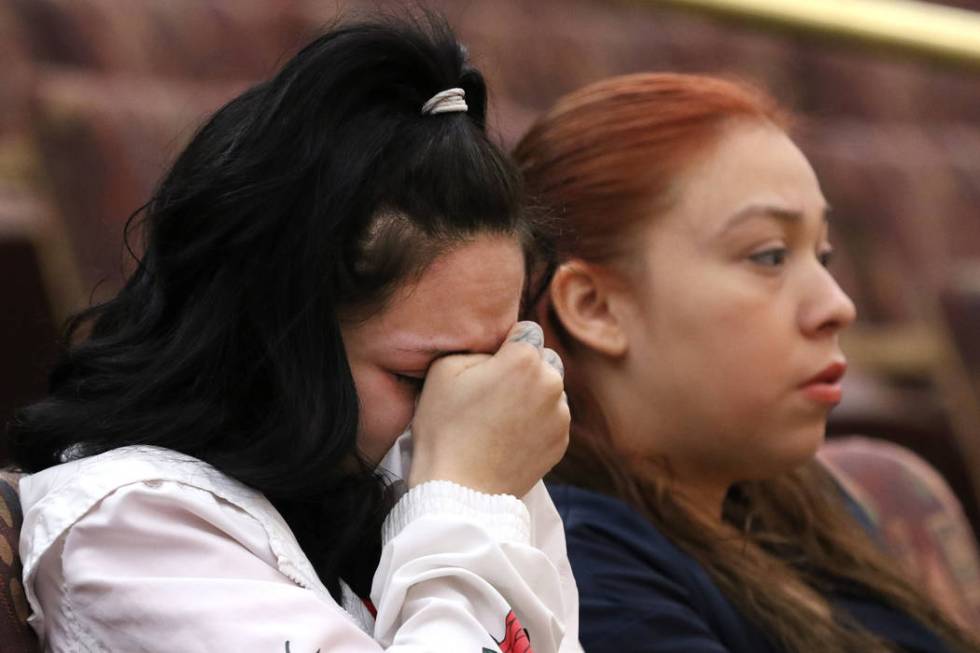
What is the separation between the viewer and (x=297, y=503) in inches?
29.5

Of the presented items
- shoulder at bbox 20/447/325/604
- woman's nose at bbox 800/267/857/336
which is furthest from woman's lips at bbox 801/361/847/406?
shoulder at bbox 20/447/325/604

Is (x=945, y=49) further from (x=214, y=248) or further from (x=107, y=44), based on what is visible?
(x=214, y=248)

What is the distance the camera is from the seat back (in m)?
0.69

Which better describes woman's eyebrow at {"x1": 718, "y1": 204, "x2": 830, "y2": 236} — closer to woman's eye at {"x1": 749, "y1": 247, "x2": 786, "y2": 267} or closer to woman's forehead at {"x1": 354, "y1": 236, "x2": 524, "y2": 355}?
woman's eye at {"x1": 749, "y1": 247, "x2": 786, "y2": 267}

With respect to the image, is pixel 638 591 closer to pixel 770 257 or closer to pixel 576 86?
pixel 770 257

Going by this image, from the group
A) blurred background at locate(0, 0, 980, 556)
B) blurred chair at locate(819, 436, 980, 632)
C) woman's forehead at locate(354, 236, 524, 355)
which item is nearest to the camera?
woman's forehead at locate(354, 236, 524, 355)

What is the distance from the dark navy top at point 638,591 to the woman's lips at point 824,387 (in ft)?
0.49

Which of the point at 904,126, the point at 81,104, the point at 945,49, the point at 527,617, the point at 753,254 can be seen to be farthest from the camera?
the point at 904,126

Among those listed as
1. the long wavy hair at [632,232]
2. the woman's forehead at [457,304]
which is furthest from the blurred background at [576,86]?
the woman's forehead at [457,304]

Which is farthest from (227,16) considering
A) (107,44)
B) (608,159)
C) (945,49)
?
(945,49)

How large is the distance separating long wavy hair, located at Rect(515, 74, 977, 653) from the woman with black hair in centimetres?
23

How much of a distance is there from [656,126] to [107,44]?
737mm

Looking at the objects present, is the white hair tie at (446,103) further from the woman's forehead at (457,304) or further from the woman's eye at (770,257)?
the woman's eye at (770,257)

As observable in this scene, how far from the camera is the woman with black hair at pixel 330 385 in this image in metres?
0.68
